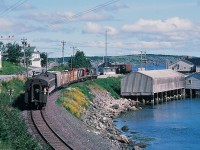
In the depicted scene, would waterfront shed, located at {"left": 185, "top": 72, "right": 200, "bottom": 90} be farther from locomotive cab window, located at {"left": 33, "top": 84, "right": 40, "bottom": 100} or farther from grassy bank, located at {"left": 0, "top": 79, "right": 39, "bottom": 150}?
grassy bank, located at {"left": 0, "top": 79, "right": 39, "bottom": 150}

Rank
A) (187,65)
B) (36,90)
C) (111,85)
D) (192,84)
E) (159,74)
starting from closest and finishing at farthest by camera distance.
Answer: (36,90)
(159,74)
(111,85)
(192,84)
(187,65)

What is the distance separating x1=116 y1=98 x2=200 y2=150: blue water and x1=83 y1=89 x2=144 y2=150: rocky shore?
64.3 inches

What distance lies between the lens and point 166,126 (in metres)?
55.1

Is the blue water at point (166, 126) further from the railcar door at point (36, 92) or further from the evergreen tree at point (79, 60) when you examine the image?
the evergreen tree at point (79, 60)

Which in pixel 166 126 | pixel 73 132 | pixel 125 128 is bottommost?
pixel 166 126

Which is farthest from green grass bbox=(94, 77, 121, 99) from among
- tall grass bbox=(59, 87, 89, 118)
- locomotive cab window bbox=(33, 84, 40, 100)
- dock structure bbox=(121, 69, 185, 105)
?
locomotive cab window bbox=(33, 84, 40, 100)

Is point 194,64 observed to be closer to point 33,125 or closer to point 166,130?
point 166,130

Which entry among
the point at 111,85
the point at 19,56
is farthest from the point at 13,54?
the point at 111,85

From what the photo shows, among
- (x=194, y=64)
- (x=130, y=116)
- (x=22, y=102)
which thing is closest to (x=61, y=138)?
(x=22, y=102)

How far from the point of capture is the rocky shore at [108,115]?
139 feet

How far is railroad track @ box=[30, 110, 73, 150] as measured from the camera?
1207 inches

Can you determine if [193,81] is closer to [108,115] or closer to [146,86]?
[146,86]

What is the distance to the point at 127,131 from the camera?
52.1 metres

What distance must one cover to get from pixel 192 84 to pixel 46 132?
6699 cm
